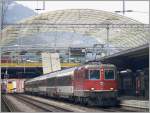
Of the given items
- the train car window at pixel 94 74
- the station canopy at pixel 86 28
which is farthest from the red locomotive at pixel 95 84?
the station canopy at pixel 86 28

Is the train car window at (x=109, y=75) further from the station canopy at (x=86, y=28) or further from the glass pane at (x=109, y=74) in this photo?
the station canopy at (x=86, y=28)

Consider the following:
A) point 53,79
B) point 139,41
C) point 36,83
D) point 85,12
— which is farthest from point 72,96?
point 139,41

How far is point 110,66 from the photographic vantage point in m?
35.5

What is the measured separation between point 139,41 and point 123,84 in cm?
4621

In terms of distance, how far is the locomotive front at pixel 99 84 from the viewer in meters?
33.8

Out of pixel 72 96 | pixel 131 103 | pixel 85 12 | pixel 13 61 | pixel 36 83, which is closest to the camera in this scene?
pixel 131 103

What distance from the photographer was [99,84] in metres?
34.6

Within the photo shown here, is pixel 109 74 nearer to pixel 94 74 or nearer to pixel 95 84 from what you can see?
pixel 94 74

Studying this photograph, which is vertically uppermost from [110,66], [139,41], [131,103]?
[139,41]

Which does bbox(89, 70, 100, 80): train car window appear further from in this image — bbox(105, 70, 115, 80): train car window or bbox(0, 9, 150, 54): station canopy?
bbox(0, 9, 150, 54): station canopy

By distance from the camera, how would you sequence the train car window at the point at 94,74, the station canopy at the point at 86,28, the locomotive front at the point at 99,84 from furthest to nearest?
the station canopy at the point at 86,28 → the train car window at the point at 94,74 → the locomotive front at the point at 99,84

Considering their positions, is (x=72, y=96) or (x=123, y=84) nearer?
(x=72, y=96)

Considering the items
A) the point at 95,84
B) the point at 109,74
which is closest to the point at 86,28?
the point at 109,74

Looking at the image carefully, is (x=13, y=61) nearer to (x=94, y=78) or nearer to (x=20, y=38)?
(x=20, y=38)
